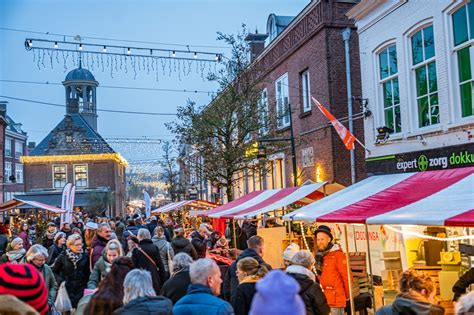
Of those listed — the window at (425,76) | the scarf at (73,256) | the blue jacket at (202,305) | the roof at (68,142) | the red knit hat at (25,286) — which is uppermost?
the roof at (68,142)

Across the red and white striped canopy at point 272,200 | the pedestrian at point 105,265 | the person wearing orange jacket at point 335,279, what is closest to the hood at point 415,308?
the person wearing orange jacket at point 335,279

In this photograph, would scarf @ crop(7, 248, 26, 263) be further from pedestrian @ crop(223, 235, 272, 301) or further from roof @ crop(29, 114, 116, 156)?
roof @ crop(29, 114, 116, 156)

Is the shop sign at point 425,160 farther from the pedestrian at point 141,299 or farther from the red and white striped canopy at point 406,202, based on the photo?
the pedestrian at point 141,299

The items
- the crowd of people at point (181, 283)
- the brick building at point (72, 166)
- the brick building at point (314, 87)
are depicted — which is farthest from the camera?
the brick building at point (72, 166)

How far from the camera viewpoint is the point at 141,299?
12.9 ft

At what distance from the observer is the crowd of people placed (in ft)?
10.5

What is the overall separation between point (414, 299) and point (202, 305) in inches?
71.9

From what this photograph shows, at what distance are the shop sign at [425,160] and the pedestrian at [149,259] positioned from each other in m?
6.05

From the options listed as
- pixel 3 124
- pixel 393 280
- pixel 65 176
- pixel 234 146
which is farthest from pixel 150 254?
pixel 65 176

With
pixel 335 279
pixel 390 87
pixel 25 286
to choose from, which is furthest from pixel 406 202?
pixel 390 87

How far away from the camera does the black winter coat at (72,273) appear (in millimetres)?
7410

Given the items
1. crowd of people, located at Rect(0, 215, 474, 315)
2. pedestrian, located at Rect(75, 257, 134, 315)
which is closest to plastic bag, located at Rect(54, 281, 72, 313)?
crowd of people, located at Rect(0, 215, 474, 315)

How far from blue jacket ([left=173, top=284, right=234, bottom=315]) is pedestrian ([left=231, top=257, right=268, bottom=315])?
47.6 inches

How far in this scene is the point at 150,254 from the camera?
816 cm
